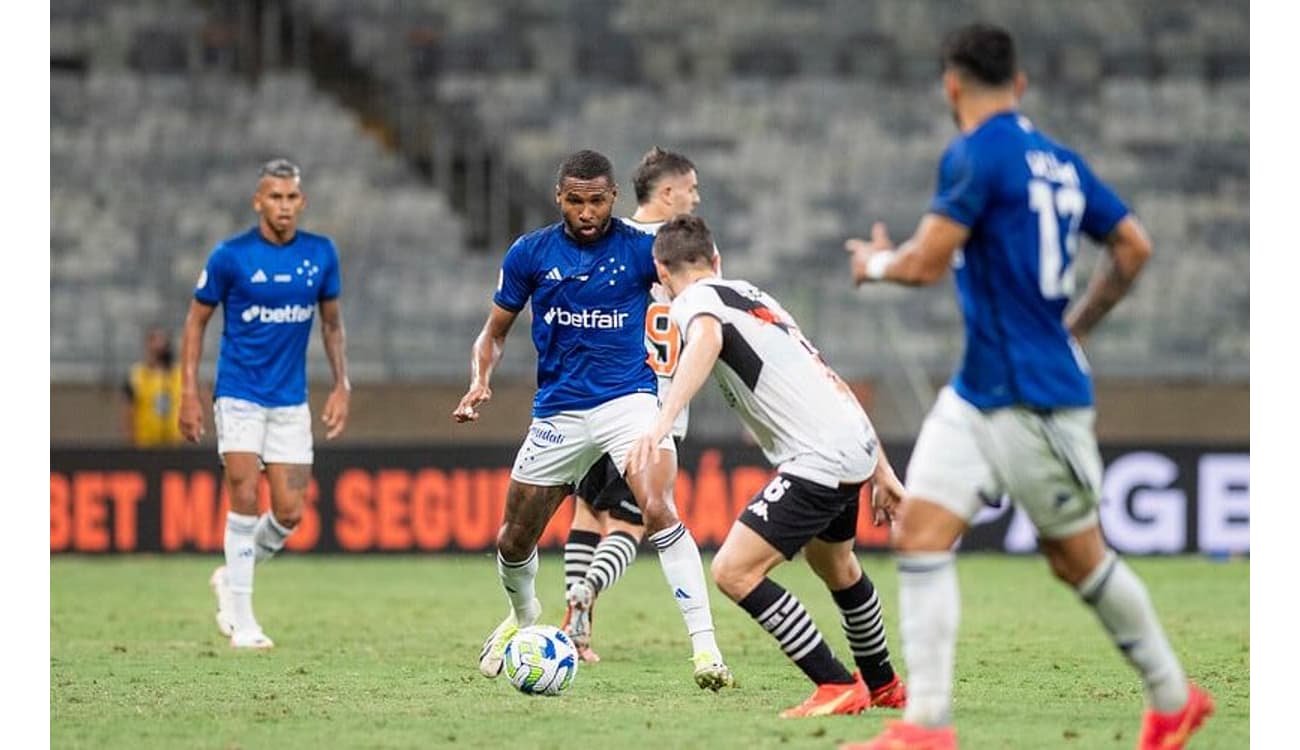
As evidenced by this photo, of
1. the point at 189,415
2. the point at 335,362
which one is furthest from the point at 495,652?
the point at 335,362

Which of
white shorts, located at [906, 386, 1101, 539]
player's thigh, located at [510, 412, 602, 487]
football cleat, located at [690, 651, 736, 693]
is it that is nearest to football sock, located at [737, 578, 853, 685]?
football cleat, located at [690, 651, 736, 693]

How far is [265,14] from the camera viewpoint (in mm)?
26062

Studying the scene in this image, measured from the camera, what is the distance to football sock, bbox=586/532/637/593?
10688 millimetres

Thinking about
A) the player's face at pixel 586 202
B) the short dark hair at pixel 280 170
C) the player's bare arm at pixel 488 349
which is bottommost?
the player's bare arm at pixel 488 349

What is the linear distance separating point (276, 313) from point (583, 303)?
9.40ft

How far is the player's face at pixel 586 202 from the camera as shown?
9.60 meters

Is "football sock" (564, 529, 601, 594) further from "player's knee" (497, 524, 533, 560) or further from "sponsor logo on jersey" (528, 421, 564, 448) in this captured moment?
"sponsor logo on jersey" (528, 421, 564, 448)

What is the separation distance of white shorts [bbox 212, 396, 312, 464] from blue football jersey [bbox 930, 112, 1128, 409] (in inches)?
236

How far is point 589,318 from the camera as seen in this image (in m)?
9.77

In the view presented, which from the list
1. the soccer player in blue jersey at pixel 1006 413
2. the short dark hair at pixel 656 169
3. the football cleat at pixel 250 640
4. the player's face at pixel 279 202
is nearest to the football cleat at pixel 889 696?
the soccer player in blue jersey at pixel 1006 413

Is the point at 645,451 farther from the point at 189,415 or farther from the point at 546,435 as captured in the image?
the point at 189,415

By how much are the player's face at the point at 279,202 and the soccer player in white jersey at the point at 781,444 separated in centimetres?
412

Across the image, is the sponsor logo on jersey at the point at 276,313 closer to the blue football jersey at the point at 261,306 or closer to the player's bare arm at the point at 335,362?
the blue football jersey at the point at 261,306
